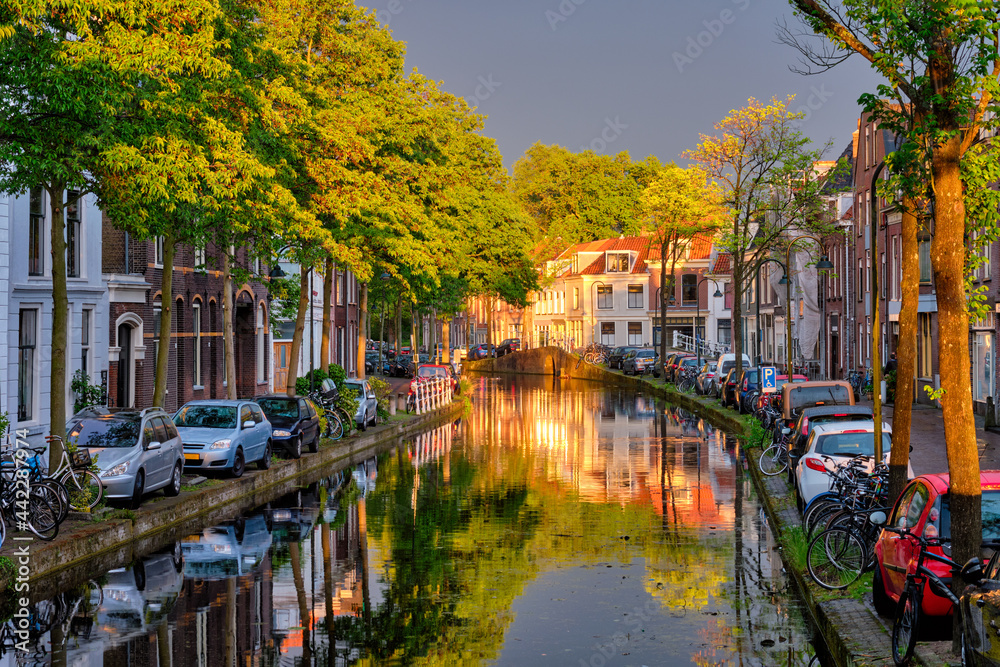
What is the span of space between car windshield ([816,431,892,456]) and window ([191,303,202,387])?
2503 cm

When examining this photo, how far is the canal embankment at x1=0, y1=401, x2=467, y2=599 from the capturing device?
13.3 m

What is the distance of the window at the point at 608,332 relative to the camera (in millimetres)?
106062

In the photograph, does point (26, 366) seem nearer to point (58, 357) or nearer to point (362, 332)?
point (58, 357)

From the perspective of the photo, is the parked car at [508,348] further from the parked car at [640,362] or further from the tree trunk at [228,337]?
the tree trunk at [228,337]

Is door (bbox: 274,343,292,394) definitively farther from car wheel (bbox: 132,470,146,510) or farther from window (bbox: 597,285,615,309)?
window (bbox: 597,285,615,309)

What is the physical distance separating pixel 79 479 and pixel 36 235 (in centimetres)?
1258

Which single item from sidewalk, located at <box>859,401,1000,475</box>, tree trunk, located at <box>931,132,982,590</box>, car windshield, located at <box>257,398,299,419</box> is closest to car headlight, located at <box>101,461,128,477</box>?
car windshield, located at <box>257,398,299,419</box>

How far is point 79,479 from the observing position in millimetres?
16359

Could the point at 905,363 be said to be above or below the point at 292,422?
above

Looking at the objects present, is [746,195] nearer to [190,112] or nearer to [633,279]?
[190,112]

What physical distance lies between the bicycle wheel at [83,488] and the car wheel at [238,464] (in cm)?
574

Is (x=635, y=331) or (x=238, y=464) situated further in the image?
(x=635, y=331)

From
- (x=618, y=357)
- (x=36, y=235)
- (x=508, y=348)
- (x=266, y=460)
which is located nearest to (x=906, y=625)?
(x=266, y=460)

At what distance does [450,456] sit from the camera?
99.6 ft
